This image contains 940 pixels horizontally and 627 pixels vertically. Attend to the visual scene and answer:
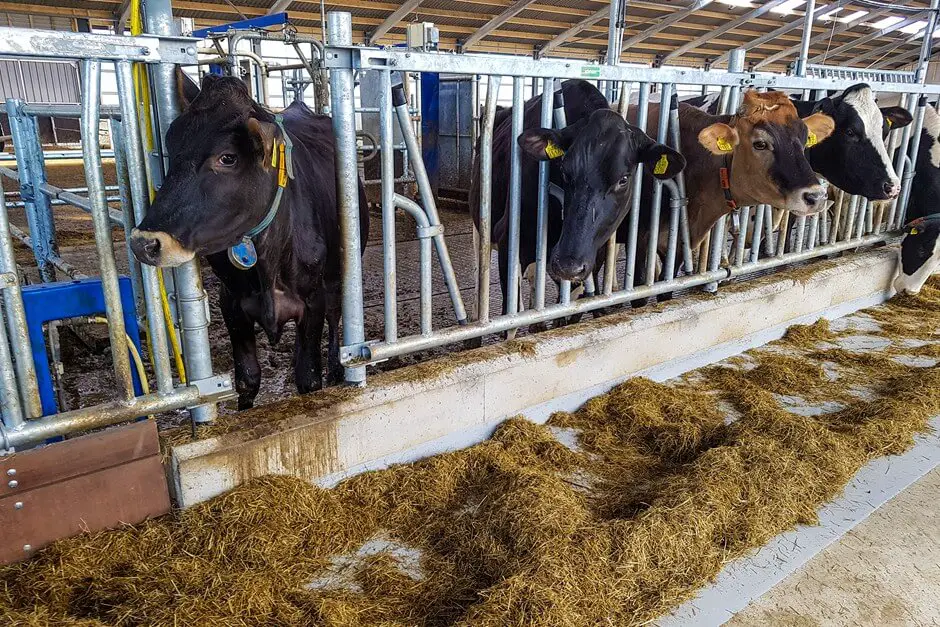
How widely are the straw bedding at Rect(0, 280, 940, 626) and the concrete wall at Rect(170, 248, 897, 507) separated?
0.10 metres

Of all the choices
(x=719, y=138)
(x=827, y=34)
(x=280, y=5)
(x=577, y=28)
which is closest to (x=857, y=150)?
(x=719, y=138)

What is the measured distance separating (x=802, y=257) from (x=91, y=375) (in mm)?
4668

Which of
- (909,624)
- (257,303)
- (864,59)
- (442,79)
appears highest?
(864,59)

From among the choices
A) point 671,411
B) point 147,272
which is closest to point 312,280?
point 147,272

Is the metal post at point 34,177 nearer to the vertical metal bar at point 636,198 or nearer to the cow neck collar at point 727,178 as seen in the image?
the vertical metal bar at point 636,198

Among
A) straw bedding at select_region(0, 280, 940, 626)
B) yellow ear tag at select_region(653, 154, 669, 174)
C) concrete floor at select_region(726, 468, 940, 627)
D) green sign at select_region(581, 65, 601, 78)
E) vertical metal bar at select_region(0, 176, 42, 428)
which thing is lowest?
concrete floor at select_region(726, 468, 940, 627)

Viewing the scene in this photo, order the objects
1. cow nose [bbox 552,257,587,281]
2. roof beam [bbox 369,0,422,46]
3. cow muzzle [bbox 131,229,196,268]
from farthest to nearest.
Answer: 1. roof beam [bbox 369,0,422,46]
2. cow nose [bbox 552,257,587,281]
3. cow muzzle [bbox 131,229,196,268]

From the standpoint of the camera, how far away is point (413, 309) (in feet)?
16.2

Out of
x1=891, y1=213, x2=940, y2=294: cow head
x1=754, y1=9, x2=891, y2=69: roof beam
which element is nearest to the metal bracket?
x1=891, y1=213, x2=940, y2=294: cow head

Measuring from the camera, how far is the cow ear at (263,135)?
219cm

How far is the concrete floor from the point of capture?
82.3 inches

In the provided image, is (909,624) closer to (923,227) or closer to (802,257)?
(802,257)

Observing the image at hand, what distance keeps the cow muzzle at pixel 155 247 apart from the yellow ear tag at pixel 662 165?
2.21 meters

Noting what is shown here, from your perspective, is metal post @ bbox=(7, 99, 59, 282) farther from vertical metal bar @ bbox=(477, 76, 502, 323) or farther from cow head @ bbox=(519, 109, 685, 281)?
cow head @ bbox=(519, 109, 685, 281)
